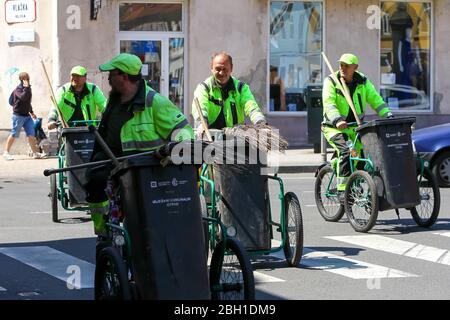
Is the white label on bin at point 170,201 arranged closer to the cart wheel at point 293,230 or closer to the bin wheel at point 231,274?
the bin wheel at point 231,274

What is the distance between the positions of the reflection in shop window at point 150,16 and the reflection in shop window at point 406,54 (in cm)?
477

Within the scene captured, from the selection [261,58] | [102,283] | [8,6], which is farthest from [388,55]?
[102,283]

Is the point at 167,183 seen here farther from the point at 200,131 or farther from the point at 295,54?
the point at 295,54

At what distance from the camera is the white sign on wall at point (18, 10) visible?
2253 centimetres

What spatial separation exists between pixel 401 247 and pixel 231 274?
3993mm

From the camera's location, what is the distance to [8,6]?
22.5 metres

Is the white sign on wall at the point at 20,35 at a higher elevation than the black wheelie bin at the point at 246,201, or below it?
higher

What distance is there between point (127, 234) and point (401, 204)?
5424 mm

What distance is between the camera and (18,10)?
73.9 feet

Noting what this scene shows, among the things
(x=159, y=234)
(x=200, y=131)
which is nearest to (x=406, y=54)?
(x=200, y=131)

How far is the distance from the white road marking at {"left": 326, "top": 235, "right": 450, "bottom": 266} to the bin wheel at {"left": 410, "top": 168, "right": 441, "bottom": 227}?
816mm

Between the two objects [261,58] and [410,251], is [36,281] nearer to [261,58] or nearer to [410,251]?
[410,251]

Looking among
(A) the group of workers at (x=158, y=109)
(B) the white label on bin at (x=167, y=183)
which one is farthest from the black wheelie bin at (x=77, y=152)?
(B) the white label on bin at (x=167, y=183)

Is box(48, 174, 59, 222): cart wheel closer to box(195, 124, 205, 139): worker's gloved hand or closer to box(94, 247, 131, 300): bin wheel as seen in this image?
box(195, 124, 205, 139): worker's gloved hand
